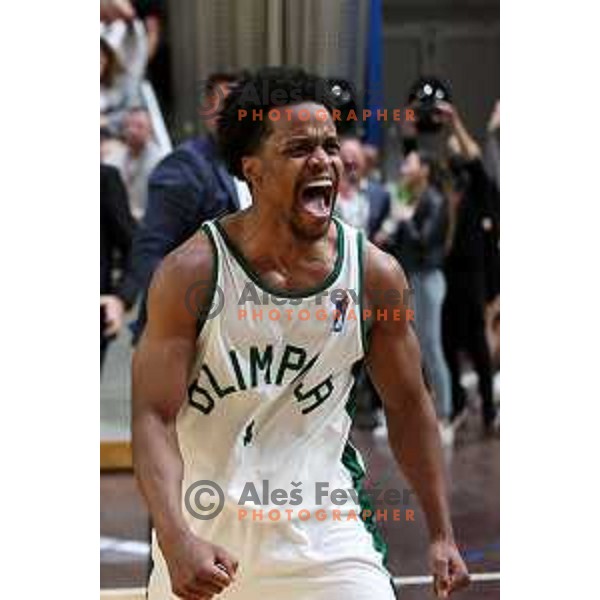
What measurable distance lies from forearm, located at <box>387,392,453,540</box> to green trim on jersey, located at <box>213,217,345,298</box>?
0.79 feet

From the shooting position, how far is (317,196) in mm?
1728

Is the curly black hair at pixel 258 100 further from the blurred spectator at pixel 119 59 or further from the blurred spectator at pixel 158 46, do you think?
the blurred spectator at pixel 119 59

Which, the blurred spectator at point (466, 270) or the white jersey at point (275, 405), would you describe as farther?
the blurred spectator at point (466, 270)

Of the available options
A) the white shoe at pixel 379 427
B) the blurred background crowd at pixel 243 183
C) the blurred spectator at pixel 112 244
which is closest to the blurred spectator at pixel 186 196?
the blurred background crowd at pixel 243 183

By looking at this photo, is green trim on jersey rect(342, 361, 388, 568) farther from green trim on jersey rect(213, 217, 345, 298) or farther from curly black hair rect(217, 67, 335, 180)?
curly black hair rect(217, 67, 335, 180)

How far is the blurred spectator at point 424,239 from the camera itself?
2.47 m

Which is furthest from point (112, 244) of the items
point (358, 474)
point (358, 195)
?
point (358, 474)

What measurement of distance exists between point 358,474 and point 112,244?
3.93 feet

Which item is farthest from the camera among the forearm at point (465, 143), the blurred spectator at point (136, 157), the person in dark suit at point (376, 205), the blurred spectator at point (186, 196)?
the blurred spectator at point (136, 157)

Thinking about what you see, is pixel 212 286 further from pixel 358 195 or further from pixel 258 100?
pixel 358 195

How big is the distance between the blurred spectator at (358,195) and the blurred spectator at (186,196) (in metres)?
0.16

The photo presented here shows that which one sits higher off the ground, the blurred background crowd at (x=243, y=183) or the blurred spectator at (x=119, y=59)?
the blurred spectator at (x=119, y=59)

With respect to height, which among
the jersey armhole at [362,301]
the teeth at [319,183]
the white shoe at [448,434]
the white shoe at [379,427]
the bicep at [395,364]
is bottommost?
the white shoe at [448,434]
